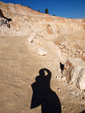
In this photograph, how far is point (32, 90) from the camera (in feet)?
10.3

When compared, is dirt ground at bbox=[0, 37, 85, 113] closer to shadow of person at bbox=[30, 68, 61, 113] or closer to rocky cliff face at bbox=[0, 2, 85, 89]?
shadow of person at bbox=[30, 68, 61, 113]

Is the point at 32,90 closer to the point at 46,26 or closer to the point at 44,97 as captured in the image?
the point at 44,97

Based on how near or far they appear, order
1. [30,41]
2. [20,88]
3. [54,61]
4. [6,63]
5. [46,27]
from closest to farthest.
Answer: [20,88] → [6,63] → [54,61] → [30,41] → [46,27]

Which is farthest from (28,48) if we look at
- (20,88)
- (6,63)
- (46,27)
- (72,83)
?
(46,27)

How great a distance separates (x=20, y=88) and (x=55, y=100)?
4.52ft

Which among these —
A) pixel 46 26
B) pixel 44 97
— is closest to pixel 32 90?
pixel 44 97

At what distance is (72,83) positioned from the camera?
11.6 ft

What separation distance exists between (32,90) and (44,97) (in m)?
0.54

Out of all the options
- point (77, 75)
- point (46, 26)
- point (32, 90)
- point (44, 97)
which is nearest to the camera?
point (44, 97)

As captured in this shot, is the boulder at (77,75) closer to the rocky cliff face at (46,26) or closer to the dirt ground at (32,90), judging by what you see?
the dirt ground at (32,90)

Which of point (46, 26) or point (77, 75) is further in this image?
point (46, 26)

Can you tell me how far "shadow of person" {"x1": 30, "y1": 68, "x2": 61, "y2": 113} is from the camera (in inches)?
100

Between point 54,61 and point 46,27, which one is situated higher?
point 46,27

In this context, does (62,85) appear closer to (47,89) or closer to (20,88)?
(47,89)
